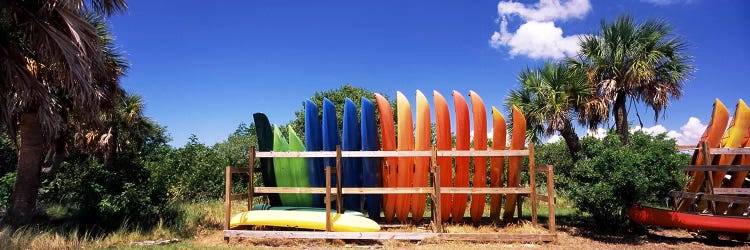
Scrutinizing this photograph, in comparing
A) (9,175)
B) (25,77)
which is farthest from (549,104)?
(9,175)

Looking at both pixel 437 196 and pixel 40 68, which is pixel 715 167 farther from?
pixel 40 68

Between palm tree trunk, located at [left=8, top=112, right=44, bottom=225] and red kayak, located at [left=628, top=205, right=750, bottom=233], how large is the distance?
455 inches

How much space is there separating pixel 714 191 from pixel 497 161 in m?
3.97

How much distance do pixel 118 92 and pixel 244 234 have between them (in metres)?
4.39

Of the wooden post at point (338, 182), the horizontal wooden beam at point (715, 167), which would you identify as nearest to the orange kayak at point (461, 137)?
the wooden post at point (338, 182)

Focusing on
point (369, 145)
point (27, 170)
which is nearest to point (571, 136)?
point (369, 145)

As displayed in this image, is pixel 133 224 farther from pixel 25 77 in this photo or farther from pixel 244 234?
pixel 25 77

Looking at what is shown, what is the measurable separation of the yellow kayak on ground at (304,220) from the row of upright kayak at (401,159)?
3.99 feet

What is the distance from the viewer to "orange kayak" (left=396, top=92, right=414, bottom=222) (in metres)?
10.0

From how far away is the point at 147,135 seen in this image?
14.1 metres

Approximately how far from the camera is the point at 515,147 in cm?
998

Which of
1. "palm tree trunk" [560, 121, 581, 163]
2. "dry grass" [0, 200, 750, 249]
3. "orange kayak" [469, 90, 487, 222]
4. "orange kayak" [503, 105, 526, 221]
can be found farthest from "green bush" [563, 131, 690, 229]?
"palm tree trunk" [560, 121, 581, 163]

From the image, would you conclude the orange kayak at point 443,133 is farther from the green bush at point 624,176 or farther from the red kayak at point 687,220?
the red kayak at point 687,220

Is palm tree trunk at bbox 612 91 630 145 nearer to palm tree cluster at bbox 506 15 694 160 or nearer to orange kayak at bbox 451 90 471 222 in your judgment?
palm tree cluster at bbox 506 15 694 160
